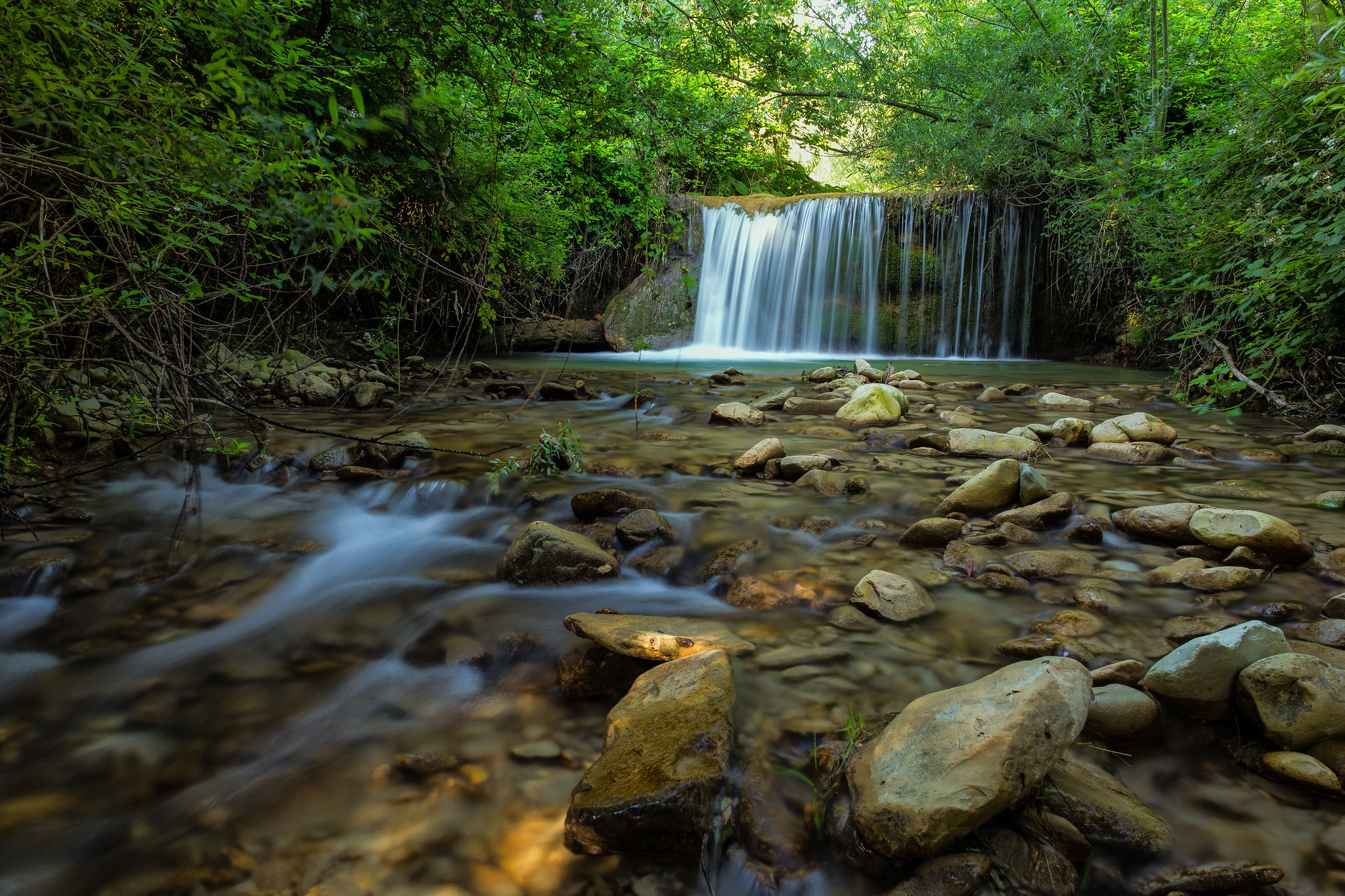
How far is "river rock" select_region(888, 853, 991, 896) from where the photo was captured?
1.41m

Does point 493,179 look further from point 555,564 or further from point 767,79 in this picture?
point 555,564

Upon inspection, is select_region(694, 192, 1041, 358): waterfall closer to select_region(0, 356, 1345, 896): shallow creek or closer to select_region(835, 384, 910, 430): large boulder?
select_region(835, 384, 910, 430): large boulder

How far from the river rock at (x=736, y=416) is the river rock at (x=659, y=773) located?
4400mm

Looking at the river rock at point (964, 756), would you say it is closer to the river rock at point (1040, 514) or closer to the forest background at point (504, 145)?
the river rock at point (1040, 514)

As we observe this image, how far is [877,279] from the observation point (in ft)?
45.9

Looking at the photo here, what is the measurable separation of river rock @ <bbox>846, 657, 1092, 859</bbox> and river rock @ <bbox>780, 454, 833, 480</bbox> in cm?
263

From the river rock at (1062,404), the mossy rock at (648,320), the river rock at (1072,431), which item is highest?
the mossy rock at (648,320)

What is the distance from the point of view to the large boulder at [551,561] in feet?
9.96

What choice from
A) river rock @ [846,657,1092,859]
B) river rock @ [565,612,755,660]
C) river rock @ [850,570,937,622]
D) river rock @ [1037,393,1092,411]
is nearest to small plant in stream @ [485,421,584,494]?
river rock @ [565,612,755,660]

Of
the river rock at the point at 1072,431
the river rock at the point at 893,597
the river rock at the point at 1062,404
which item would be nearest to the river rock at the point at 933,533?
the river rock at the point at 893,597

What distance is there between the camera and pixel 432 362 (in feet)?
31.4

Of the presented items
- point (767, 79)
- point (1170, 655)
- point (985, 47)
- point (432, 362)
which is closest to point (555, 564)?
point (1170, 655)

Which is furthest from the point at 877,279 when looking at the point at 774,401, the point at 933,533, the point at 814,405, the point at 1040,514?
the point at 933,533

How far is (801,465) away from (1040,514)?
142cm
